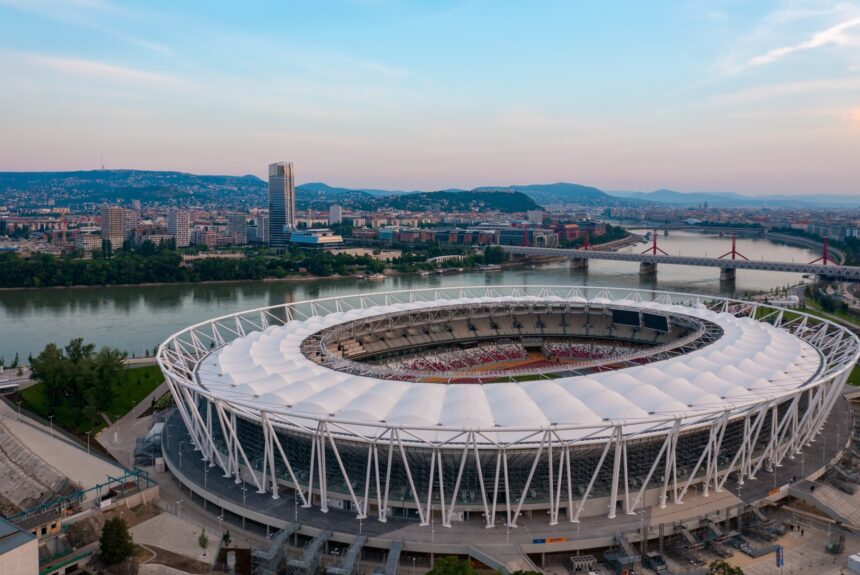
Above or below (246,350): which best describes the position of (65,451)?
below

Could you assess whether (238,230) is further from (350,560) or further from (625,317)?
(350,560)

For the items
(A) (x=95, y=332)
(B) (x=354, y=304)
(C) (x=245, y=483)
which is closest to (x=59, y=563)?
(C) (x=245, y=483)

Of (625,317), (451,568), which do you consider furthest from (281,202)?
(451,568)

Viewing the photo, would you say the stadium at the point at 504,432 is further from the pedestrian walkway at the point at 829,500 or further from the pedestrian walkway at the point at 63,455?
the pedestrian walkway at the point at 63,455

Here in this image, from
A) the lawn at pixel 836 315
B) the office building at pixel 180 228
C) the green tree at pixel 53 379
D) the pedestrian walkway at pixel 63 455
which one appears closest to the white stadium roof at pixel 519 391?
the pedestrian walkway at pixel 63 455

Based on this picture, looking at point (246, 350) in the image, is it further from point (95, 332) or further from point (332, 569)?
point (95, 332)

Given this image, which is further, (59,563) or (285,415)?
(285,415)

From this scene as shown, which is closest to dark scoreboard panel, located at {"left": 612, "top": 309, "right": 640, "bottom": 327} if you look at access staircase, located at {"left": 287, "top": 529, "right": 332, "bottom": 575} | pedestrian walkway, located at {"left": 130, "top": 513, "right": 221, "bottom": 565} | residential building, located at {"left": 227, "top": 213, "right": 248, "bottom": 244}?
access staircase, located at {"left": 287, "top": 529, "right": 332, "bottom": 575}
